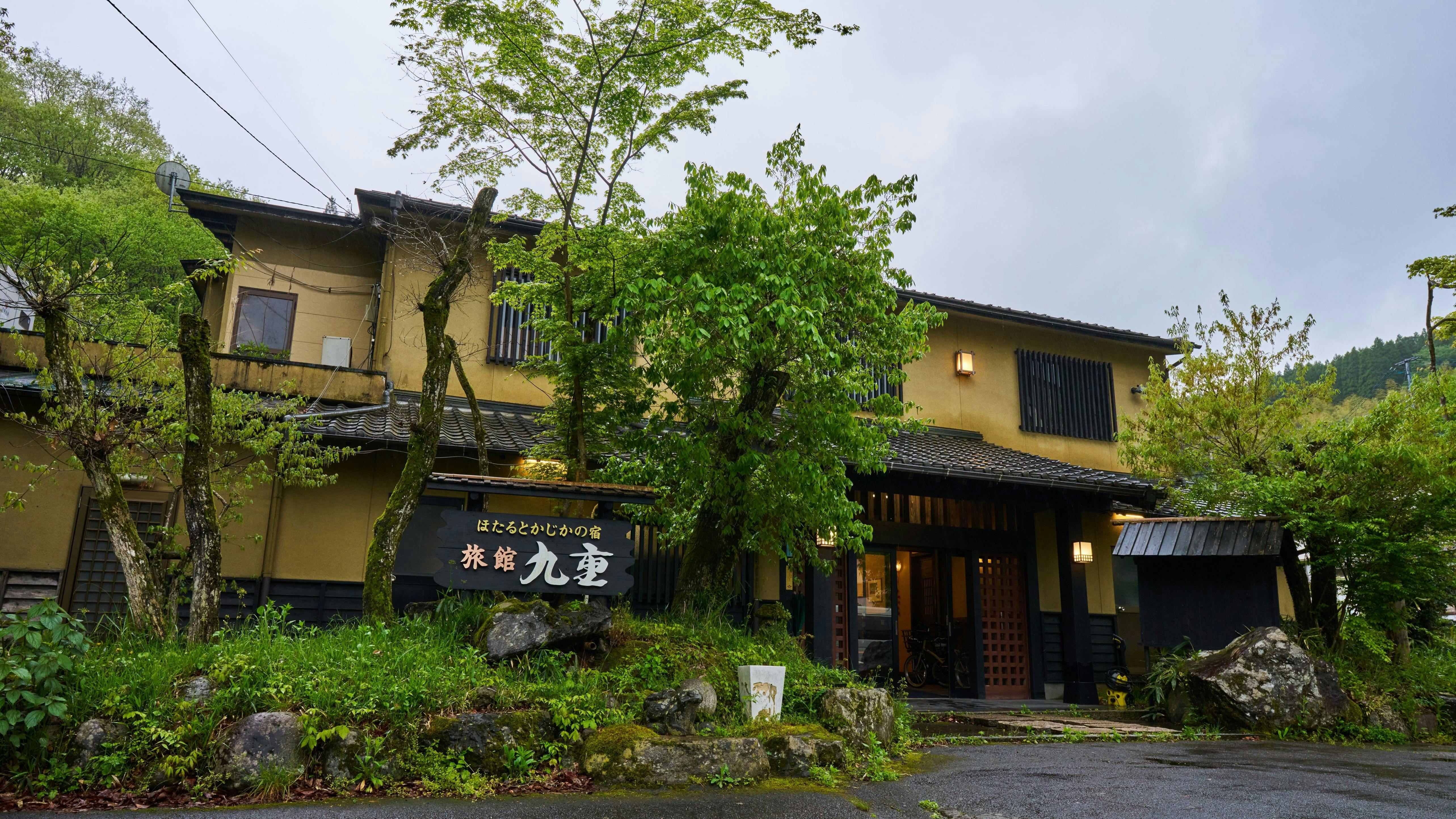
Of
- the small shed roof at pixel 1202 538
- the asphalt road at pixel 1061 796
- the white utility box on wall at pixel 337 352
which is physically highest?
the white utility box on wall at pixel 337 352

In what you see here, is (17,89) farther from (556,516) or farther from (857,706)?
(857,706)

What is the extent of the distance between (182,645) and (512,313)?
674 centimetres

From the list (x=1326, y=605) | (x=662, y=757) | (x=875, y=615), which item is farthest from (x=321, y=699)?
(x=1326, y=605)

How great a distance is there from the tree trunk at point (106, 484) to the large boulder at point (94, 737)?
4.01ft

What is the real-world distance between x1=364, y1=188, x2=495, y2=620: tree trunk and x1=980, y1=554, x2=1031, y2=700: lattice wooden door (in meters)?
8.56

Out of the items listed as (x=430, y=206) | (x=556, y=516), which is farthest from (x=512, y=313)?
(x=556, y=516)

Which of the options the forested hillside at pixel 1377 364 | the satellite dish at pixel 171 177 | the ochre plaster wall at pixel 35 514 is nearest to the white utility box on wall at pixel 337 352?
the ochre plaster wall at pixel 35 514

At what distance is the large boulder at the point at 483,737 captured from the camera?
17.0 ft

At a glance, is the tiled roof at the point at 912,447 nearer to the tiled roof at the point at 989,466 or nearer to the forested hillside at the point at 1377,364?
the tiled roof at the point at 989,466

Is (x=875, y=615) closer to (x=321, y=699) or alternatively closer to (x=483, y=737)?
(x=483, y=737)

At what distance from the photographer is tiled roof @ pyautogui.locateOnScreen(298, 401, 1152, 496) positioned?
365 inches

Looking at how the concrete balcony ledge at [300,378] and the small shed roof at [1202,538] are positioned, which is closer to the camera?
the small shed roof at [1202,538]

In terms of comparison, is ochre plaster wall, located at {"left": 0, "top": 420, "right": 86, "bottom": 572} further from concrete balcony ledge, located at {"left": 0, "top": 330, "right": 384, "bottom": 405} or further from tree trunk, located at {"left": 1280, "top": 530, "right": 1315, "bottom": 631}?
tree trunk, located at {"left": 1280, "top": 530, "right": 1315, "bottom": 631}

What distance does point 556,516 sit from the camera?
679 centimetres
